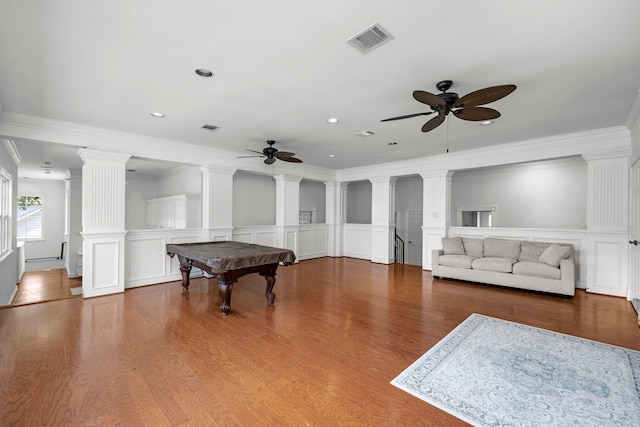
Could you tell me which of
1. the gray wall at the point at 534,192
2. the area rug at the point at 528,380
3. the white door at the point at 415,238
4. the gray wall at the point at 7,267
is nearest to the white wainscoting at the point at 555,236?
the gray wall at the point at 534,192

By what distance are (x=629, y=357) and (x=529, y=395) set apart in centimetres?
142

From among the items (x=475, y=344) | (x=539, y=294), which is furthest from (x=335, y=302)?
(x=539, y=294)

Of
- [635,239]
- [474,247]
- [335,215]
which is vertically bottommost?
[474,247]

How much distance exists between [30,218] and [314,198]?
9.29 m

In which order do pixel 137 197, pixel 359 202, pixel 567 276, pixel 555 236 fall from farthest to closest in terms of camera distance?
pixel 359 202 < pixel 137 197 < pixel 555 236 < pixel 567 276

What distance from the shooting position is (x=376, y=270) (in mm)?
6863

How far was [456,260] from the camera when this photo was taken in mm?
5645

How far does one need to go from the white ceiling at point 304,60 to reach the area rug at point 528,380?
2.68m

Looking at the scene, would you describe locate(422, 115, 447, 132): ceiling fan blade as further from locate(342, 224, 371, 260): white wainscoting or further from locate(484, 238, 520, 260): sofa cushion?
locate(342, 224, 371, 260): white wainscoting

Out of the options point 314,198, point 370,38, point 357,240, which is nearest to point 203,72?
point 370,38

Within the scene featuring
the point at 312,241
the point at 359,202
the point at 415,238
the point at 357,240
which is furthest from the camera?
the point at 359,202

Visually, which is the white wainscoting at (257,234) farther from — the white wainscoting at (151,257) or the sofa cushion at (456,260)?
the sofa cushion at (456,260)

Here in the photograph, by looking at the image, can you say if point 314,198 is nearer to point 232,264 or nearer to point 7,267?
point 232,264

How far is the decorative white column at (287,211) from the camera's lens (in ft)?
24.7
